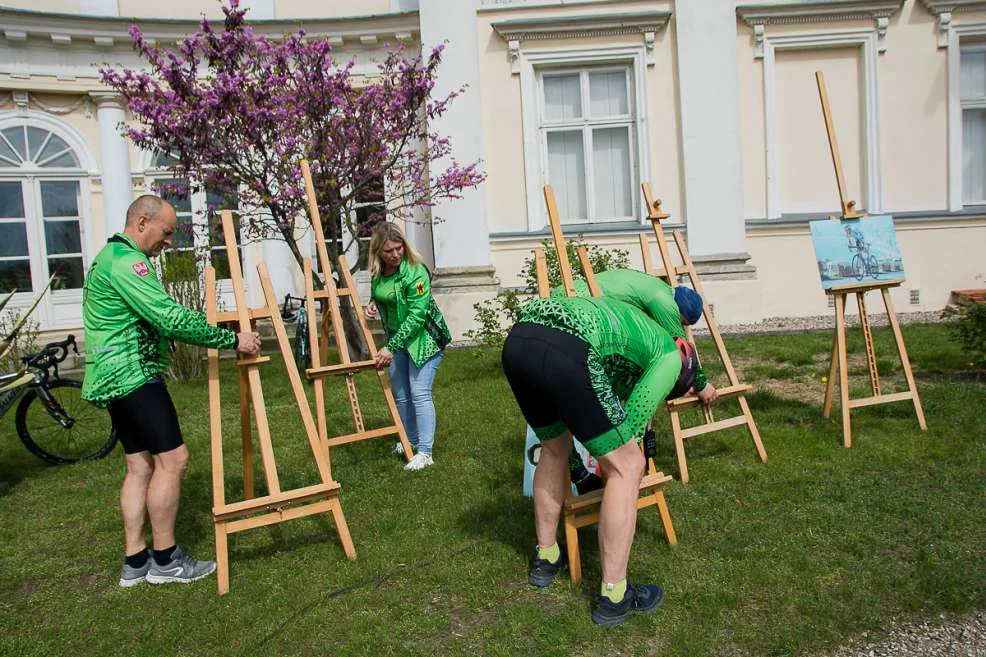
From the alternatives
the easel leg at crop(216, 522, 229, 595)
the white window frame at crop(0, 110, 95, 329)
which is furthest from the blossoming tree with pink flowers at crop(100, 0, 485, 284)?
the easel leg at crop(216, 522, 229, 595)

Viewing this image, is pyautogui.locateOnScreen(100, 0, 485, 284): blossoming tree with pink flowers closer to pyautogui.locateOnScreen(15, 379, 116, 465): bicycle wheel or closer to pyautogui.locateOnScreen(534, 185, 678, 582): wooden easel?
pyautogui.locateOnScreen(15, 379, 116, 465): bicycle wheel

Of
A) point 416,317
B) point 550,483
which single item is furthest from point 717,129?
point 550,483

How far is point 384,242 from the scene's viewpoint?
17.6 feet

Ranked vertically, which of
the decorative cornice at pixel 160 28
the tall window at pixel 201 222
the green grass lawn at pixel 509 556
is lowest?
the green grass lawn at pixel 509 556

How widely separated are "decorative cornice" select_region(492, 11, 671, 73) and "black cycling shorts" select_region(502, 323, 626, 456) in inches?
370

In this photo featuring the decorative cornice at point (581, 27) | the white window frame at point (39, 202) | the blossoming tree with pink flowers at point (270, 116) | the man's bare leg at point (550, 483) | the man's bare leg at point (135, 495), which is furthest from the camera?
the white window frame at point (39, 202)

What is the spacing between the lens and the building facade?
11492 mm

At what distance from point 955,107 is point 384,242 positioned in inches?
410

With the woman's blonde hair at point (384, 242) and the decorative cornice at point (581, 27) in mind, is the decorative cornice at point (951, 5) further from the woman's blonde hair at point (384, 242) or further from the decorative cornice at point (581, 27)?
the woman's blonde hair at point (384, 242)

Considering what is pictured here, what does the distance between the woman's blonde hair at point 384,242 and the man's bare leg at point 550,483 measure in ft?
7.66

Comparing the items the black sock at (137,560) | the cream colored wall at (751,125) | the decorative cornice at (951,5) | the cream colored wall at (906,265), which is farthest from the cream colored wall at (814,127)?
the black sock at (137,560)

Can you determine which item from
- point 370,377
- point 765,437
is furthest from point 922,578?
point 370,377

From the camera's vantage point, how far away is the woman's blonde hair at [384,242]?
5.36 meters

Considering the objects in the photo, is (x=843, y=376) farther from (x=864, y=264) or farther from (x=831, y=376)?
(x=864, y=264)
